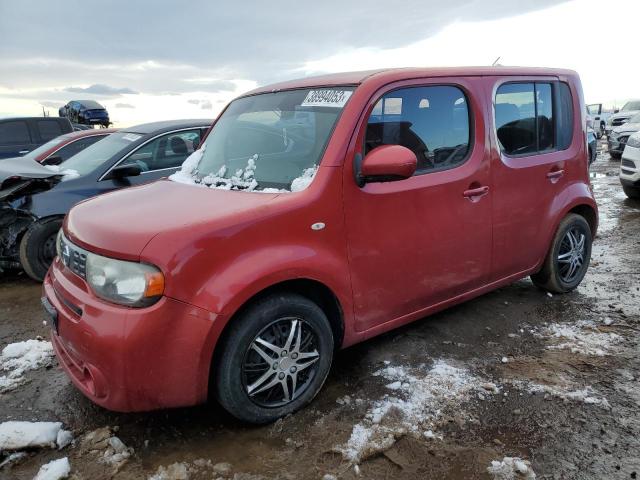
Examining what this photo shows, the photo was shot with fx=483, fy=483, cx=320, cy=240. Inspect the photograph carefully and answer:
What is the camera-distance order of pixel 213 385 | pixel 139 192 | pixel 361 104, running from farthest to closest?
pixel 139 192
pixel 361 104
pixel 213 385

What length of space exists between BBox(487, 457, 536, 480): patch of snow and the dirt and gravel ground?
26mm

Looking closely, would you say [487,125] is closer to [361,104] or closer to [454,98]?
[454,98]

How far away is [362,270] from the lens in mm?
2863

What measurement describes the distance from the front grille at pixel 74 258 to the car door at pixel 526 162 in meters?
2.73

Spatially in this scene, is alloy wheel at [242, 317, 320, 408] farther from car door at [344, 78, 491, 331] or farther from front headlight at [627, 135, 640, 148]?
front headlight at [627, 135, 640, 148]

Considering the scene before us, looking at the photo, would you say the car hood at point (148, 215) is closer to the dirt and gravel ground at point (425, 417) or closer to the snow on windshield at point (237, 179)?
the snow on windshield at point (237, 179)

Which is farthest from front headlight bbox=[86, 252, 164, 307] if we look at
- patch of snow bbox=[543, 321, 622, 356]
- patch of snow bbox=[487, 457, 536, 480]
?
patch of snow bbox=[543, 321, 622, 356]

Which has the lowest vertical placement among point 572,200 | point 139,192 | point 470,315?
point 470,315

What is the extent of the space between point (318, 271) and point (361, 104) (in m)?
1.03

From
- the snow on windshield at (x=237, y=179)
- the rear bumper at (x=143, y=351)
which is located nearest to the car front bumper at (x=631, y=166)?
the snow on windshield at (x=237, y=179)

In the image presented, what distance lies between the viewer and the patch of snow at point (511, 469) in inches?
89.2

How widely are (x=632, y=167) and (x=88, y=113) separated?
25256 millimetres

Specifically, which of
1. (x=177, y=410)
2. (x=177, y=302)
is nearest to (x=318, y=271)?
(x=177, y=302)

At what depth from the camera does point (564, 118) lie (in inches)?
163
